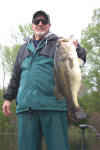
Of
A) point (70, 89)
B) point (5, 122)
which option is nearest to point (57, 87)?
point (70, 89)

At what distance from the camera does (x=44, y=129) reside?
335 cm

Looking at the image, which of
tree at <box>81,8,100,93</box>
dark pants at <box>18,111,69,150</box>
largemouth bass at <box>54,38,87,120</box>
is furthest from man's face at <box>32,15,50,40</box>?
tree at <box>81,8,100,93</box>

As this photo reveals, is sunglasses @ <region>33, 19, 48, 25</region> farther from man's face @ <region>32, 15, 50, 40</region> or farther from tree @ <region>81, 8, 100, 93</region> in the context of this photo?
tree @ <region>81, 8, 100, 93</region>

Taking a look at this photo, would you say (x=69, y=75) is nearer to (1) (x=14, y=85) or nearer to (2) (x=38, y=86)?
(2) (x=38, y=86)

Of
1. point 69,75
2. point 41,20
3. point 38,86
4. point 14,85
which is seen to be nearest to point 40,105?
point 38,86

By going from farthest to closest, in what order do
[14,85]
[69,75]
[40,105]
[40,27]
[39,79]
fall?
1. [14,85]
2. [40,27]
3. [39,79]
4. [40,105]
5. [69,75]

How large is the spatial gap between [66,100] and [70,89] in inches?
5.2

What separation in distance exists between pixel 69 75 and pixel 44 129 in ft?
2.41

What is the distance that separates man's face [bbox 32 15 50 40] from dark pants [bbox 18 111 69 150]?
106 centimetres

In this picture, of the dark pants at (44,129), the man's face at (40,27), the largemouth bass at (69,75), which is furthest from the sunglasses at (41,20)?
the dark pants at (44,129)

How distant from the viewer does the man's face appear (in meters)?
3.77

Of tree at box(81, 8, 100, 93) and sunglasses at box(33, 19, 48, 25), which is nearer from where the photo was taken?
sunglasses at box(33, 19, 48, 25)

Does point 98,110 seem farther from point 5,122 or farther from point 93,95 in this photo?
point 5,122

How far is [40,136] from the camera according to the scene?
3453 millimetres
